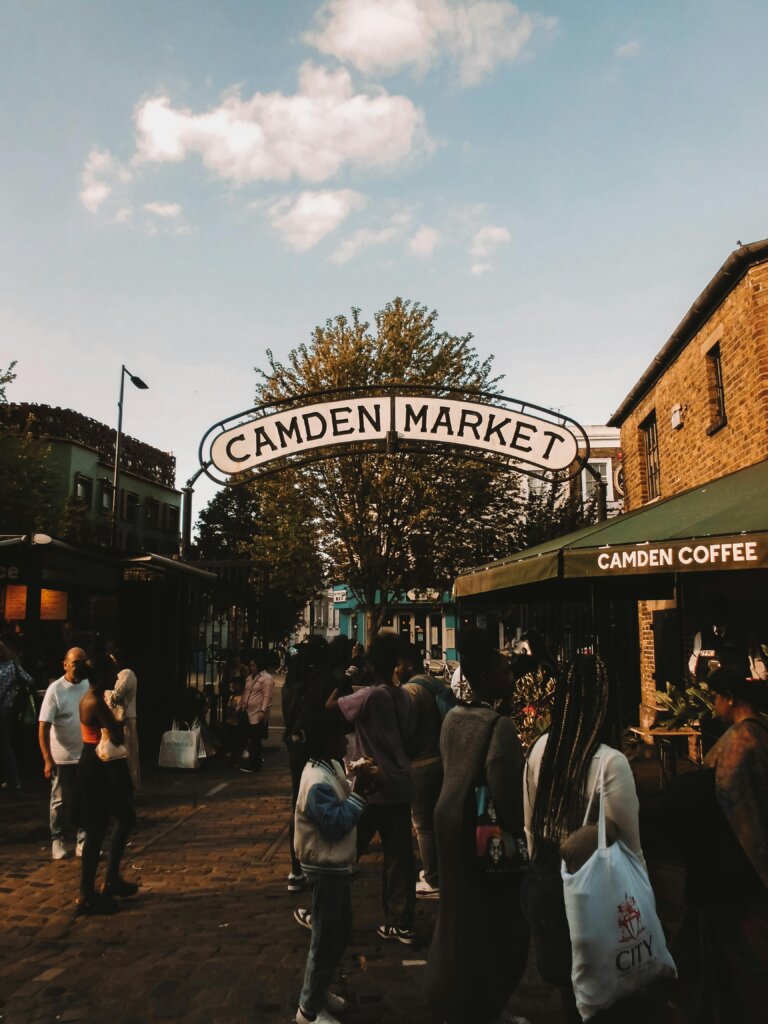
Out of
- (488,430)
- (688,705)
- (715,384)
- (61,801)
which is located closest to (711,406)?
(715,384)

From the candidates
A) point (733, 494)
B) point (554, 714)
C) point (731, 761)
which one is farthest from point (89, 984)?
point (733, 494)

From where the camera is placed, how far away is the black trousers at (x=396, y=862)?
5.12m

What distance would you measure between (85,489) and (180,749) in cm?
3262

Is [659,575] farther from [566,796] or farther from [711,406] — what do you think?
[566,796]

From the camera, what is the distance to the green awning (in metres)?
5.59

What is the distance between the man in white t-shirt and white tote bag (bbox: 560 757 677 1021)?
5487 millimetres

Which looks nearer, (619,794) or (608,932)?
(608,932)

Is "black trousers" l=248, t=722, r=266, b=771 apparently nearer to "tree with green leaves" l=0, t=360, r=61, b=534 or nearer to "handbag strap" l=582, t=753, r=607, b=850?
"handbag strap" l=582, t=753, r=607, b=850

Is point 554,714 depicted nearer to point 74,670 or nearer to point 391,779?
point 391,779

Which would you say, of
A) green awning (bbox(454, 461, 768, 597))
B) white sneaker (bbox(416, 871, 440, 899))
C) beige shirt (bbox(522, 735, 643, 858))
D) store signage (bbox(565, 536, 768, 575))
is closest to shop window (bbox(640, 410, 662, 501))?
green awning (bbox(454, 461, 768, 597))

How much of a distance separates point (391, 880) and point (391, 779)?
61 cm

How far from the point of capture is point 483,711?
3498mm

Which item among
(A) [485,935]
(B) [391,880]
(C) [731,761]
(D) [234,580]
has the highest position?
(D) [234,580]

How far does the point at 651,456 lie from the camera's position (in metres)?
15.2
